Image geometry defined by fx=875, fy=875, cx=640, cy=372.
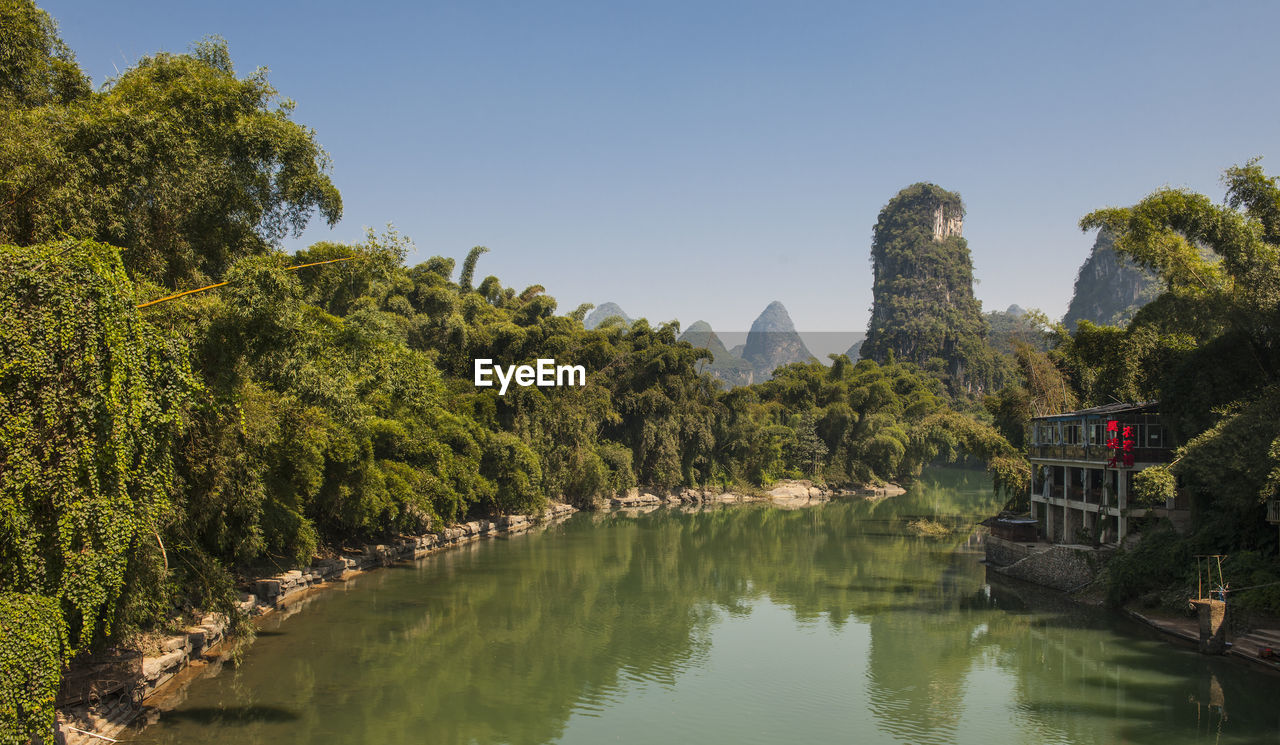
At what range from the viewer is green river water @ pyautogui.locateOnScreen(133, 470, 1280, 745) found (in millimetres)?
13594

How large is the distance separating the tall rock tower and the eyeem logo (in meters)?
66.0

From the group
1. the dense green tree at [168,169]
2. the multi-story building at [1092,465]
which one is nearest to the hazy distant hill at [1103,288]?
the multi-story building at [1092,465]

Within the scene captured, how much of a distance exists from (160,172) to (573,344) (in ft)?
113

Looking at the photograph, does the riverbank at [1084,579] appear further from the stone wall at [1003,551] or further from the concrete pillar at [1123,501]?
the concrete pillar at [1123,501]

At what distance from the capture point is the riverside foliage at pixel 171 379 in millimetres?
8469

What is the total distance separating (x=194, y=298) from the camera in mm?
12562

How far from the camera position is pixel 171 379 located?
→ 1002 centimetres

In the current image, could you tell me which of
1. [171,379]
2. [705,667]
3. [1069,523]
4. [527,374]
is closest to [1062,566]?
[1069,523]

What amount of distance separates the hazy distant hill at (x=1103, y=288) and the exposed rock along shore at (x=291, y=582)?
119m

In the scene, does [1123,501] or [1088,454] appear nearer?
[1123,501]

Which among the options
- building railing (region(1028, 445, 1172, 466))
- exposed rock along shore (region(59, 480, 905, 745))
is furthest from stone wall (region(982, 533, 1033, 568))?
exposed rock along shore (region(59, 480, 905, 745))

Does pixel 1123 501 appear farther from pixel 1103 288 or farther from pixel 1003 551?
pixel 1103 288

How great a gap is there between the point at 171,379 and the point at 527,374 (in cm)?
2948

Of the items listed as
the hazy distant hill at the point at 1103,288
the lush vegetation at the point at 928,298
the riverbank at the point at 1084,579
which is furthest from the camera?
the hazy distant hill at the point at 1103,288
